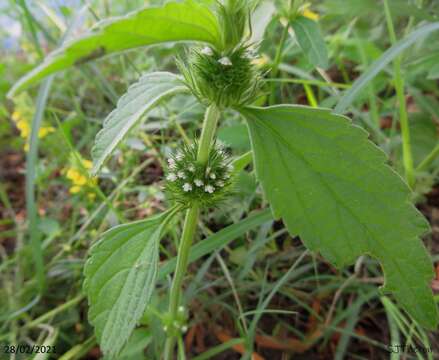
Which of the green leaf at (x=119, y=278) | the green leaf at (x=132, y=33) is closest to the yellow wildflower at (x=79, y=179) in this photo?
the green leaf at (x=119, y=278)

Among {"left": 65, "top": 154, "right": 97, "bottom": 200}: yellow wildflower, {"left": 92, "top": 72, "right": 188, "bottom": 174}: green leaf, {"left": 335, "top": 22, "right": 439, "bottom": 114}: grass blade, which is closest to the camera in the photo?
{"left": 92, "top": 72, "right": 188, "bottom": 174}: green leaf

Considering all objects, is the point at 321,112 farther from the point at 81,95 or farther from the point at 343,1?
the point at 81,95

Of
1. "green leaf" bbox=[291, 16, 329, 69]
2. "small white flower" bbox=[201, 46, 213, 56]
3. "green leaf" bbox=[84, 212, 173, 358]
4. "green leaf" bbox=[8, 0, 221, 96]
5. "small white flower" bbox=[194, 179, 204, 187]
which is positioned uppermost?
"green leaf" bbox=[291, 16, 329, 69]

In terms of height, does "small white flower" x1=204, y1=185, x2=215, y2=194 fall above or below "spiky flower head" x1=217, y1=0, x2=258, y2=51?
below

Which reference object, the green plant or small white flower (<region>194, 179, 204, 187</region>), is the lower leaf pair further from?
small white flower (<region>194, 179, 204, 187</region>)

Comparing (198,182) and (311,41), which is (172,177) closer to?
(198,182)

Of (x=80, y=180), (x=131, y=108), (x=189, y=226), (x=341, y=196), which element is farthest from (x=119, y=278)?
(x=80, y=180)

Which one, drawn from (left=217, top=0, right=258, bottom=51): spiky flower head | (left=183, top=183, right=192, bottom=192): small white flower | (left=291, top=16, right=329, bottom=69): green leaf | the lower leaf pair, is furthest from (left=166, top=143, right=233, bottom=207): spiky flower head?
(left=291, top=16, right=329, bottom=69): green leaf
